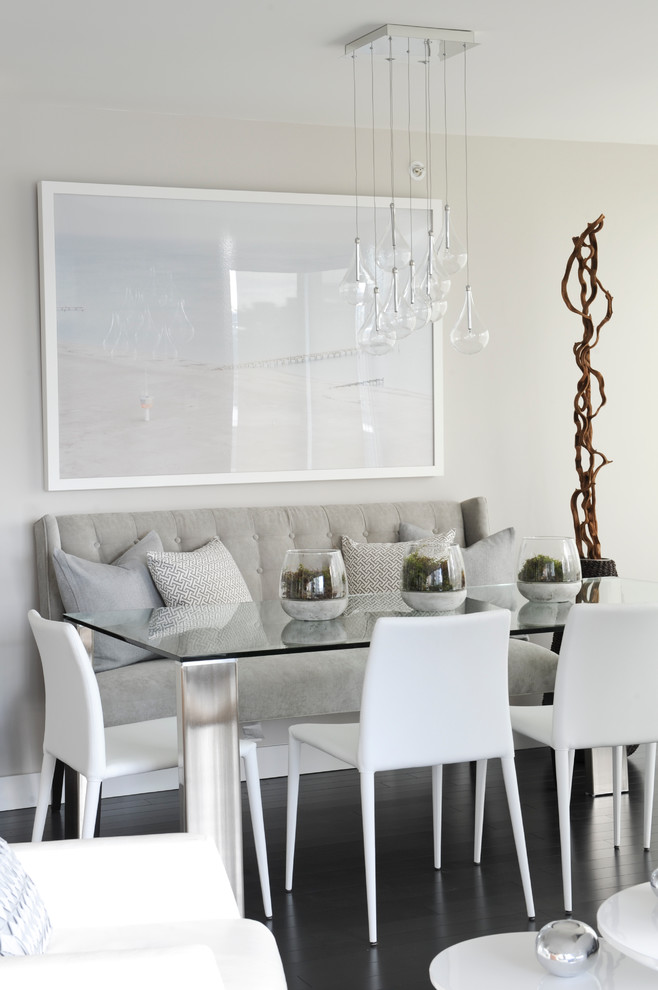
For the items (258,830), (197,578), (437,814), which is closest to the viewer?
(258,830)

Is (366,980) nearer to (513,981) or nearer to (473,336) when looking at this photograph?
(513,981)

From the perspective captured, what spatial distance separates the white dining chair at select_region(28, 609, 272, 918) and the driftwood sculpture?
235 cm

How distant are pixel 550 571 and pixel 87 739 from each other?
1.54 meters

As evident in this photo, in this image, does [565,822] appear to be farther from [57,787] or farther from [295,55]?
[295,55]

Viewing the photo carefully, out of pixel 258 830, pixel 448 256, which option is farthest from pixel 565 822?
pixel 448 256

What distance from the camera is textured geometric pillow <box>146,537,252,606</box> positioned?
4.34 m

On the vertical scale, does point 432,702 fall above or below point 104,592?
below

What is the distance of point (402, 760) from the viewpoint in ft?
10.0

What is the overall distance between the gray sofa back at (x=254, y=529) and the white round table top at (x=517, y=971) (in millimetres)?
2678

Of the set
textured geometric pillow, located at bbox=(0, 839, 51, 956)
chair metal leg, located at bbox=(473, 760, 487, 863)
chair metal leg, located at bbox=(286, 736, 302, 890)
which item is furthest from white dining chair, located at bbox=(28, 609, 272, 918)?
textured geometric pillow, located at bbox=(0, 839, 51, 956)

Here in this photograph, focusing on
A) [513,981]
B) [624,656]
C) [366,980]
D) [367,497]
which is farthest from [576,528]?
[513,981]

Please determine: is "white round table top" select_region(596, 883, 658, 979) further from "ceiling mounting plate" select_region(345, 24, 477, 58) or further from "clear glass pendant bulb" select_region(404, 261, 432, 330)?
"ceiling mounting plate" select_region(345, 24, 477, 58)

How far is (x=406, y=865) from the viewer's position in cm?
366

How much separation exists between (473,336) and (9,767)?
2.42m
